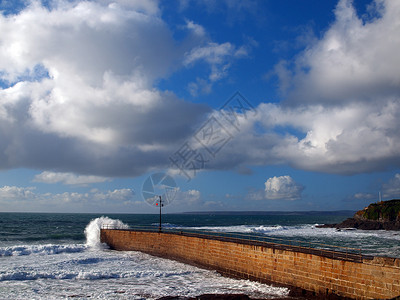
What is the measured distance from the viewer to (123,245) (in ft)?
105

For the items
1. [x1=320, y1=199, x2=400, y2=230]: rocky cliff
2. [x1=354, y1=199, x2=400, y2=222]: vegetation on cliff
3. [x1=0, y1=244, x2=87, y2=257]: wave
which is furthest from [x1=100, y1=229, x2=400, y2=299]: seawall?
[x1=354, y1=199, x2=400, y2=222]: vegetation on cliff

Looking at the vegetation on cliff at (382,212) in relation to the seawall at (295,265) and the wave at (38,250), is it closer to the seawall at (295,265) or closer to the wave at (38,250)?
the seawall at (295,265)

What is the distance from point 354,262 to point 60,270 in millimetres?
18530

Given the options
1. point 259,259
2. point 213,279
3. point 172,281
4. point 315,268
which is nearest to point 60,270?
point 172,281

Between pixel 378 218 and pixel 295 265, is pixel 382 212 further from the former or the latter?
pixel 295 265

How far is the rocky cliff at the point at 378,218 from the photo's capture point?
229ft

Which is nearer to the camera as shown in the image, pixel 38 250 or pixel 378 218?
pixel 38 250

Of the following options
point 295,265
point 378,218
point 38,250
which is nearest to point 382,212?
point 378,218

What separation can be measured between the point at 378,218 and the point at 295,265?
71452 mm

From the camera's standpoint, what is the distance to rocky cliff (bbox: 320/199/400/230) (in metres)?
69.9

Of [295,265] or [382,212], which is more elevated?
[382,212]

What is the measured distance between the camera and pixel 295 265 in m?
16.7

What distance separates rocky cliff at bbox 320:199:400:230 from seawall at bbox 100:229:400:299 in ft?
196

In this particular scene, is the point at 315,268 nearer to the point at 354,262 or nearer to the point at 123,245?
the point at 354,262
